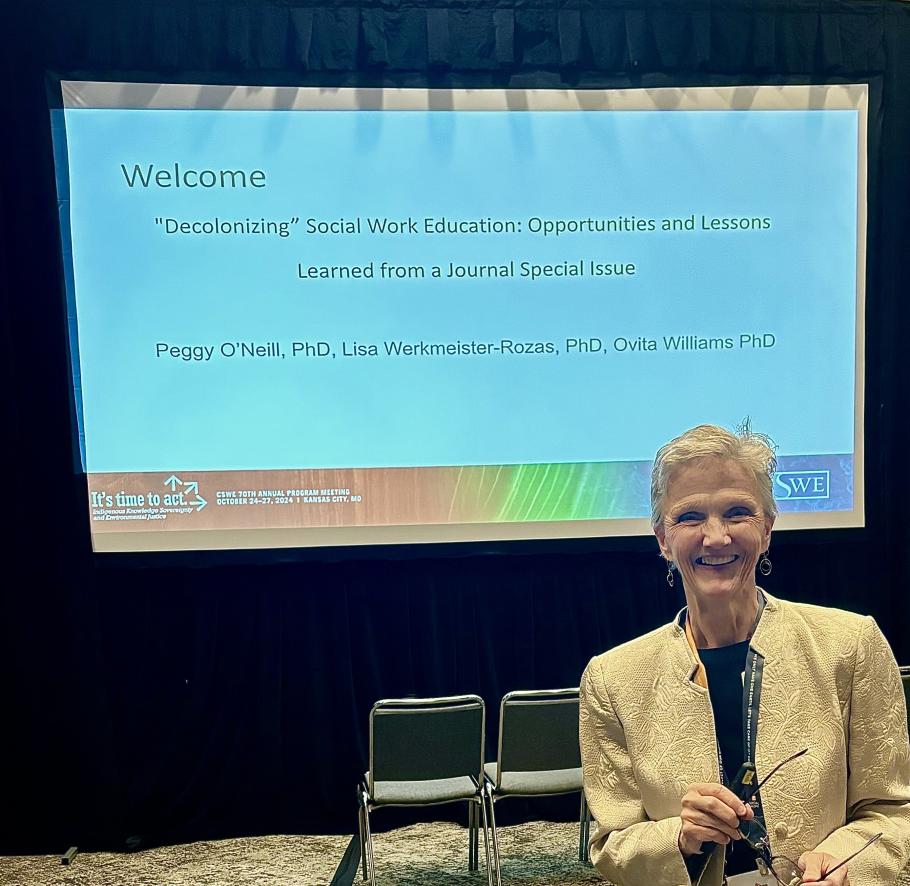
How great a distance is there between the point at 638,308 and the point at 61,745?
3.38m

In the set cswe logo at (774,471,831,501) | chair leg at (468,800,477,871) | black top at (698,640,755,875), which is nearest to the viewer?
black top at (698,640,755,875)

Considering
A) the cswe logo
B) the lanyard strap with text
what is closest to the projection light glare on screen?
the cswe logo

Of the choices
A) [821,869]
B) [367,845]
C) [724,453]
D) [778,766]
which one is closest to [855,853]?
[821,869]

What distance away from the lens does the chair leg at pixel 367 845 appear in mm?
3555

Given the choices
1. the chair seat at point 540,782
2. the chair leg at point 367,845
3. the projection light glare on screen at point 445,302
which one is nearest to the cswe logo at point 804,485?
the projection light glare on screen at point 445,302

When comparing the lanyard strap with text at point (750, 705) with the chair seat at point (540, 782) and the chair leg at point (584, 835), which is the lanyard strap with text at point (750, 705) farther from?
the chair leg at point (584, 835)

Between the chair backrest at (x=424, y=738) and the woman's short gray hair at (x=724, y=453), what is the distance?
2.18 meters

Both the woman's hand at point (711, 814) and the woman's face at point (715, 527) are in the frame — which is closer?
the woman's hand at point (711, 814)

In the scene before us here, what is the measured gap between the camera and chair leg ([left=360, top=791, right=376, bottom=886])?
11.7 feet

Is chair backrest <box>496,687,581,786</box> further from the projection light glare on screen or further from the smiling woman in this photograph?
the smiling woman

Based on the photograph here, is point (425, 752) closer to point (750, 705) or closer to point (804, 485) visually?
point (804, 485)

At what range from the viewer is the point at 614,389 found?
4391 millimetres

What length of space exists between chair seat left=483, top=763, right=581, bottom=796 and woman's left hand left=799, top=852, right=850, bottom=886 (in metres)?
2.29

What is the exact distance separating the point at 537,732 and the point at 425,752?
43 cm
